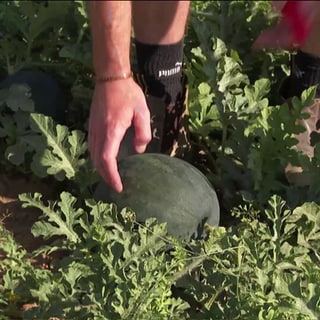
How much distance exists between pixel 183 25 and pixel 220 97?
0.30m

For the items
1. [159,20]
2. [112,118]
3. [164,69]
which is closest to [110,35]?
[112,118]

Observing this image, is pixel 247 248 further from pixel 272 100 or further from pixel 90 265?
pixel 272 100

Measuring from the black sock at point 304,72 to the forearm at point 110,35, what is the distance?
3.88 feet

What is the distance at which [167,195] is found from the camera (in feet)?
9.41

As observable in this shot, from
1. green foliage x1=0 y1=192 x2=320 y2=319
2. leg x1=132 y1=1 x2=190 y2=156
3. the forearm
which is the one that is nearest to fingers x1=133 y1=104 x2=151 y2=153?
the forearm

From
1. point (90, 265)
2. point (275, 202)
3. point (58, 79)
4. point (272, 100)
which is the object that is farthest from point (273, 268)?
point (58, 79)

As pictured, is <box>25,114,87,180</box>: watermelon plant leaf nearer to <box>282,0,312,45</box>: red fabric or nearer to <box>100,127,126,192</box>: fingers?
<box>100,127,126,192</box>: fingers

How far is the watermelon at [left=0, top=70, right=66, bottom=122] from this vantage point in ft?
11.3

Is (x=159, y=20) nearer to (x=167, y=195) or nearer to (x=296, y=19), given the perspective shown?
(x=167, y=195)

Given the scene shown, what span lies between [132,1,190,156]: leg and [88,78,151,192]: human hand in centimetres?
66

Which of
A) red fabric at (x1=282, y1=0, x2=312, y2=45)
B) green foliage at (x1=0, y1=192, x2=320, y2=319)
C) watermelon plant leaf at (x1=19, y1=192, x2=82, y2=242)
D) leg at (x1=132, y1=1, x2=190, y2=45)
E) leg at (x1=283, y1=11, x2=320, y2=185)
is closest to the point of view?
red fabric at (x1=282, y1=0, x2=312, y2=45)

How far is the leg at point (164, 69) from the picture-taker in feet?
10.4

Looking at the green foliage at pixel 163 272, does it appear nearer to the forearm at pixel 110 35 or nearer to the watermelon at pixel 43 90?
the forearm at pixel 110 35

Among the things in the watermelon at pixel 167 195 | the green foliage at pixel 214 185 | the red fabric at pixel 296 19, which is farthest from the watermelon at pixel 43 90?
the red fabric at pixel 296 19
